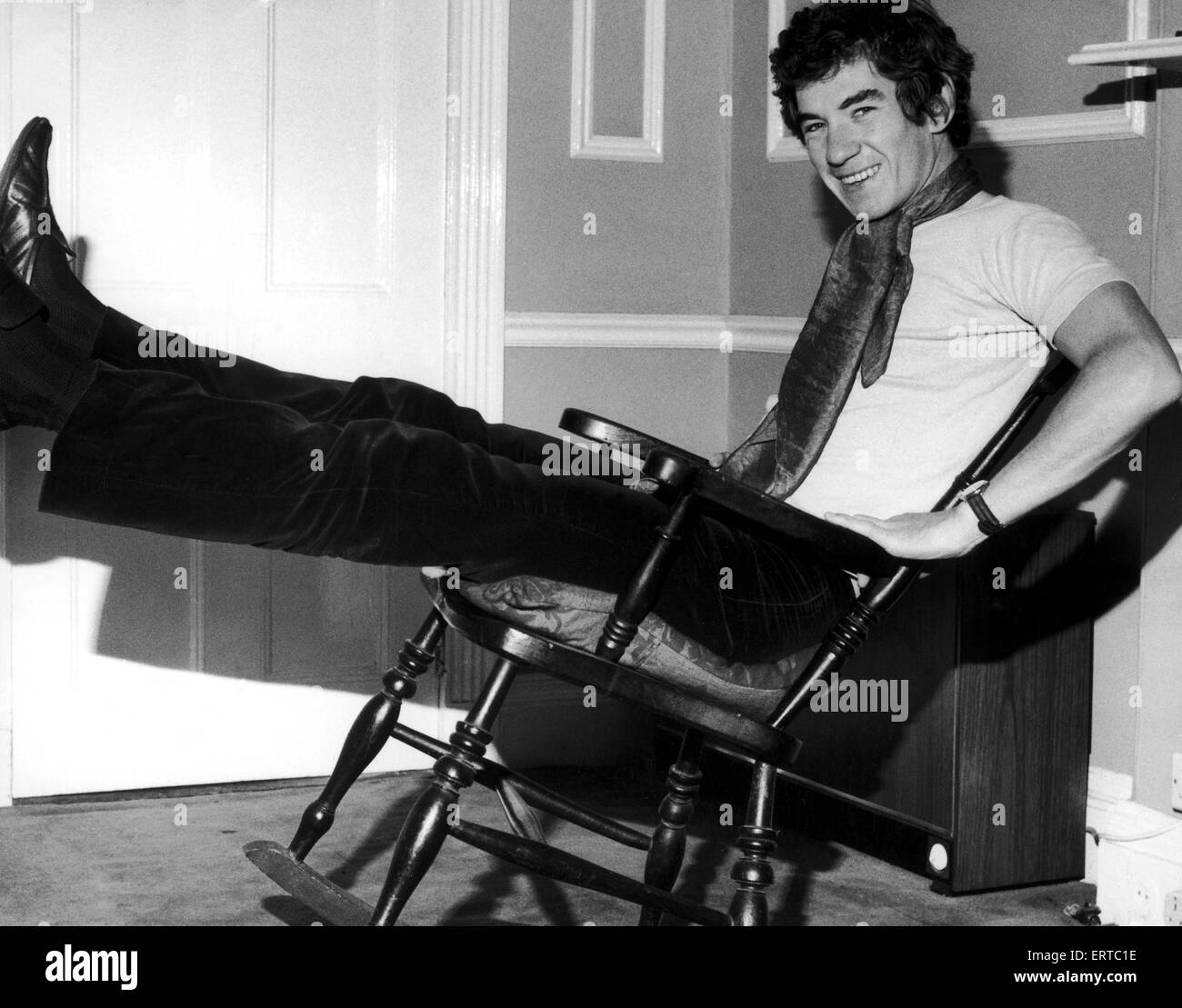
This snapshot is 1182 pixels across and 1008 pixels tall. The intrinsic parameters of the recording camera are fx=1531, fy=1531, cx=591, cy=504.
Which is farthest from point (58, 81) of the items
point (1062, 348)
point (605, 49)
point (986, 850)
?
point (986, 850)

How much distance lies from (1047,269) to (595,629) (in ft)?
2.31

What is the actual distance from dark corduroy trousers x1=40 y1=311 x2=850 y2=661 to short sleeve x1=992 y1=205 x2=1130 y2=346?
414 mm

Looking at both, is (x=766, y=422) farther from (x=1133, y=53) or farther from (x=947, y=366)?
(x=1133, y=53)

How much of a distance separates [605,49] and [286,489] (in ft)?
6.38

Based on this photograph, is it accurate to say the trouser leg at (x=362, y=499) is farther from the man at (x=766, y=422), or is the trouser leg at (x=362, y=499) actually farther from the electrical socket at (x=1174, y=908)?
the electrical socket at (x=1174, y=908)

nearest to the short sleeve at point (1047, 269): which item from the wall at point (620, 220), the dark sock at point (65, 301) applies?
the dark sock at point (65, 301)

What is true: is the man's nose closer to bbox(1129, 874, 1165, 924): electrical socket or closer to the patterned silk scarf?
the patterned silk scarf

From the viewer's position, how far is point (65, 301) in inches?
85.7

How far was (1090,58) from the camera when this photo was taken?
7.38 feet

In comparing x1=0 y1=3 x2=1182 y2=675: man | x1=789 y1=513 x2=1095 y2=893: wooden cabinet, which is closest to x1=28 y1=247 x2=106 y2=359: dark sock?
x1=0 y1=3 x2=1182 y2=675: man

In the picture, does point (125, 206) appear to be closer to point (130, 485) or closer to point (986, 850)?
point (130, 485)

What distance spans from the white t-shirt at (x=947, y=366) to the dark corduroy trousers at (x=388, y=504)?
18 centimetres

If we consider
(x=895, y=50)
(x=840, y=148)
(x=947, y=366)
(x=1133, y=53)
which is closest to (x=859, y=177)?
(x=840, y=148)

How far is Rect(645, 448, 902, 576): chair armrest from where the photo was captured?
167 centimetres
